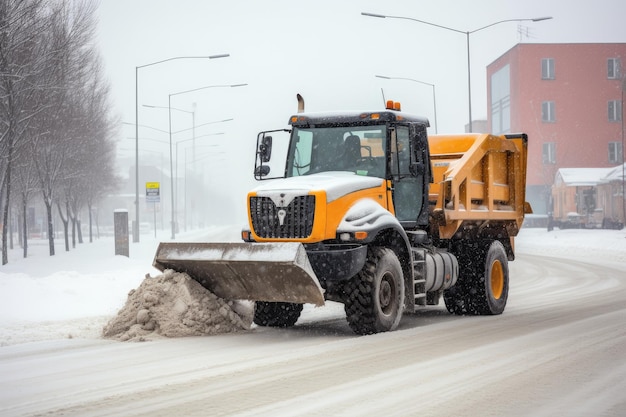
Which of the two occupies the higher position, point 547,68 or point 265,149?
point 547,68

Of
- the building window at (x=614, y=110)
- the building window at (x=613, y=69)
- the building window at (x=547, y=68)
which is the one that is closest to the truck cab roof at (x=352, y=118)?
the building window at (x=547, y=68)

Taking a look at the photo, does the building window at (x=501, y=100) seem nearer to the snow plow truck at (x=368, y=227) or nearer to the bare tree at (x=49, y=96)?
the bare tree at (x=49, y=96)

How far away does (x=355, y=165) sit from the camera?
11.7m

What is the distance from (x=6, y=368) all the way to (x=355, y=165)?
5.03 meters

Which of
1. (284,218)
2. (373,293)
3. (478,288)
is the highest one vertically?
(284,218)

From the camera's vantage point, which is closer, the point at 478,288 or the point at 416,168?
the point at 416,168

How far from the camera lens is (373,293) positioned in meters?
10.7

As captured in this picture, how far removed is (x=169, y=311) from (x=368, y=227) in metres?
2.62

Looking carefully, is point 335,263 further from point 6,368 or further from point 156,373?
point 6,368

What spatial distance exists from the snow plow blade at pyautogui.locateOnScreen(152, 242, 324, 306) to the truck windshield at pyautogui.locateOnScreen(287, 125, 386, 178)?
1.85 m

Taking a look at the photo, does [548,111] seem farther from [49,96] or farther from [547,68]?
[49,96]

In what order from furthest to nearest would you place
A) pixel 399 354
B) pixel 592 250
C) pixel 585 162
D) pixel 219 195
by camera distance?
pixel 219 195 < pixel 585 162 < pixel 592 250 < pixel 399 354

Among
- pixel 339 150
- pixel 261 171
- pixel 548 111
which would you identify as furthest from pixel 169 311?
pixel 548 111

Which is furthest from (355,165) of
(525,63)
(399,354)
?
(525,63)
